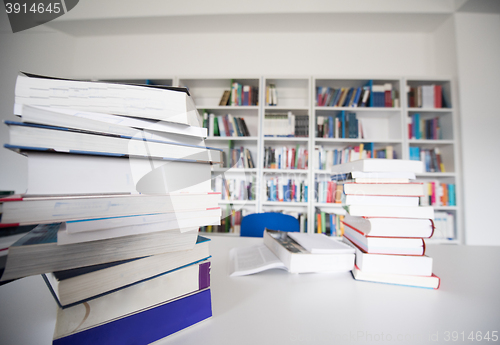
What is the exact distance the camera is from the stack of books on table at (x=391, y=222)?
0.59m

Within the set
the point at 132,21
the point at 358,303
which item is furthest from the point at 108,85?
the point at 132,21

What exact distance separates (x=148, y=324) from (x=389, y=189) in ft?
2.11

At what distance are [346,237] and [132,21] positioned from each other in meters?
3.38

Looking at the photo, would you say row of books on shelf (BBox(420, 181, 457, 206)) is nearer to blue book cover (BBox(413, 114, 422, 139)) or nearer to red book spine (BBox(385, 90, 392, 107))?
blue book cover (BBox(413, 114, 422, 139))

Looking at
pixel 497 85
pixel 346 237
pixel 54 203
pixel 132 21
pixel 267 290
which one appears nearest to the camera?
pixel 54 203

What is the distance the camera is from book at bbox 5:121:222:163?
0.93ft

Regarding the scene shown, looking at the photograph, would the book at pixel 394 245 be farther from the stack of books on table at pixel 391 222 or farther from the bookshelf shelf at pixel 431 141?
the bookshelf shelf at pixel 431 141

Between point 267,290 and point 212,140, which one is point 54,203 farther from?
point 212,140

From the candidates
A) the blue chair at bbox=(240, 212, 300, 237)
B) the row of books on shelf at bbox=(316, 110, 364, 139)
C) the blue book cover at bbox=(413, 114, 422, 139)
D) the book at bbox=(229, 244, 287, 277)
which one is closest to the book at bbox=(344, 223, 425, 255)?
the book at bbox=(229, 244, 287, 277)

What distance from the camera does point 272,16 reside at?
2527mm

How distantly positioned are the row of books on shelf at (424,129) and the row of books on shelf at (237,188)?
193 cm

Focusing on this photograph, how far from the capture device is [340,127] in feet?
8.24

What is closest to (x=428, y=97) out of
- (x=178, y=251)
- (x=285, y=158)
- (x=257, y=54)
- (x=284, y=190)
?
(x=285, y=158)

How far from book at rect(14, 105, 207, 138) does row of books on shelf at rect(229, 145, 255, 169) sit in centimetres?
216
